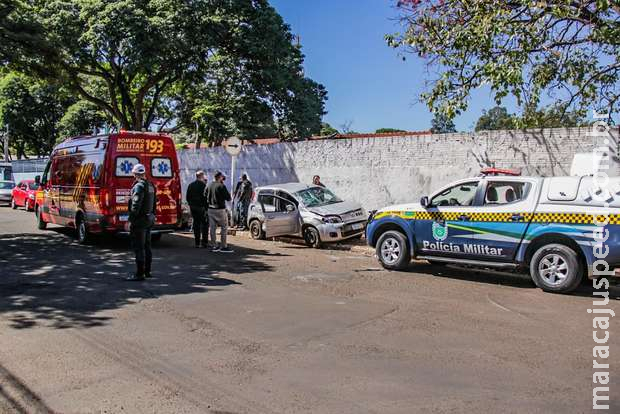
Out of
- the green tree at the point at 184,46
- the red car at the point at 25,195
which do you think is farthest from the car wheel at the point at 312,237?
the red car at the point at 25,195

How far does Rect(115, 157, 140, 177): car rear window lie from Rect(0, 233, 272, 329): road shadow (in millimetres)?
1745

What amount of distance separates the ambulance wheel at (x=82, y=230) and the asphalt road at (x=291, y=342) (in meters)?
3.20

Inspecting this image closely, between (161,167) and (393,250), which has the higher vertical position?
(161,167)

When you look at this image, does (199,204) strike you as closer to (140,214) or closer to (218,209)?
(218,209)

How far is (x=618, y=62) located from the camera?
37.2ft

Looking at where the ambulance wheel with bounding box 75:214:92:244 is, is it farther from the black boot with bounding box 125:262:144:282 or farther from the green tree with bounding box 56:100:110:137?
the green tree with bounding box 56:100:110:137

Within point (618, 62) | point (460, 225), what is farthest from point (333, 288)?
point (618, 62)

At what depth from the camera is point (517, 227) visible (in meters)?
8.31

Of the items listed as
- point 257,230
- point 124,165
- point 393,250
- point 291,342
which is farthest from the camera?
point 257,230

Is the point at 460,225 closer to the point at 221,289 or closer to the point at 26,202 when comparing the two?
the point at 221,289

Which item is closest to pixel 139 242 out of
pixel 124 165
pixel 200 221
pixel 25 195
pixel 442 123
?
pixel 124 165

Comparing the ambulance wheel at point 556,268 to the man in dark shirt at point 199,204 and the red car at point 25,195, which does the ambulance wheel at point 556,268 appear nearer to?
the man in dark shirt at point 199,204

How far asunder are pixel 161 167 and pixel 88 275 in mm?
4244

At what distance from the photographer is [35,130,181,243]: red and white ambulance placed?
1195 cm
